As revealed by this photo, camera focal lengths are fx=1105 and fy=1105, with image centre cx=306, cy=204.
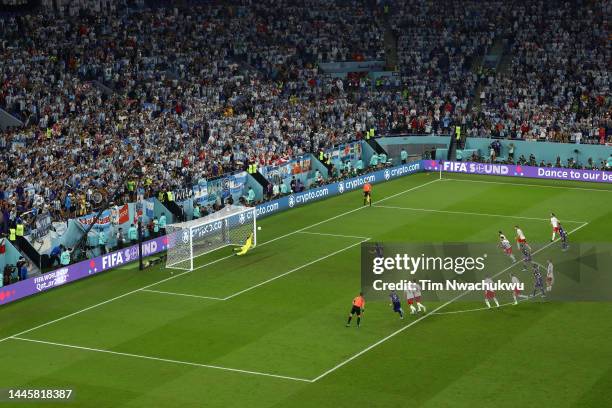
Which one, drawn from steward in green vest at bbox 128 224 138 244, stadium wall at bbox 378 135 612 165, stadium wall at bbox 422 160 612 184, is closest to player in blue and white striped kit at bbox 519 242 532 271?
steward in green vest at bbox 128 224 138 244

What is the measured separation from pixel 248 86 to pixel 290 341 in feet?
135

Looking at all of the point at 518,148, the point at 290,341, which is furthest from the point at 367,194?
the point at 290,341

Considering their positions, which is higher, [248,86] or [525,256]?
[248,86]

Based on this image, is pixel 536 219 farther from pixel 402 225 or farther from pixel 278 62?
pixel 278 62

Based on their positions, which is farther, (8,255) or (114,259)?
(114,259)

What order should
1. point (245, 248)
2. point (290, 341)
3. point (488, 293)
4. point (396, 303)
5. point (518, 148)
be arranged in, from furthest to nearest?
point (518, 148)
point (245, 248)
point (488, 293)
point (396, 303)
point (290, 341)

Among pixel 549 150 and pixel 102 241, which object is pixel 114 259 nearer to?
pixel 102 241

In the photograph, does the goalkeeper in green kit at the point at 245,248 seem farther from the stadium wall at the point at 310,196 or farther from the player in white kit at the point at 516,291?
the player in white kit at the point at 516,291

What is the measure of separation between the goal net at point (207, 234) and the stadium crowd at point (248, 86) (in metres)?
5.62

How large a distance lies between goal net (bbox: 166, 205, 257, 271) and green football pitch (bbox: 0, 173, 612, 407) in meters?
0.76

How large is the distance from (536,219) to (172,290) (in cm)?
2307

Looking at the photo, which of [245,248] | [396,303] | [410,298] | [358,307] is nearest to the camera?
[358,307]

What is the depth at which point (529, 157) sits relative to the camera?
76562 millimetres

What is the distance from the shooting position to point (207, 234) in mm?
52844
